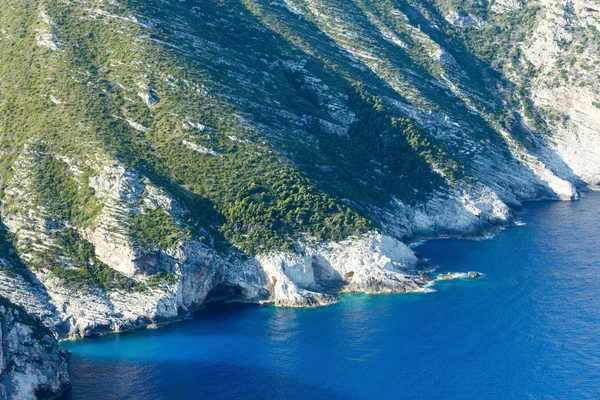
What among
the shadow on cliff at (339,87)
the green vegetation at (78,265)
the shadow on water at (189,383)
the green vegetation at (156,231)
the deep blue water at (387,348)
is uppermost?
the shadow on cliff at (339,87)

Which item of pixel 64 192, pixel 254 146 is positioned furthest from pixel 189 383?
pixel 254 146

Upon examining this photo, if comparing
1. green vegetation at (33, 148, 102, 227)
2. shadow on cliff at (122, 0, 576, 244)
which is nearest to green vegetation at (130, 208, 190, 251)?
green vegetation at (33, 148, 102, 227)

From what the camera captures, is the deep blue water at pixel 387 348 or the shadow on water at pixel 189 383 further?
the deep blue water at pixel 387 348

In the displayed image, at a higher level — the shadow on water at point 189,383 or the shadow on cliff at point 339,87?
the shadow on cliff at point 339,87

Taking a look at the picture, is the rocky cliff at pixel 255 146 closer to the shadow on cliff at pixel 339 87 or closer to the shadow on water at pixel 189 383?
the shadow on cliff at pixel 339 87

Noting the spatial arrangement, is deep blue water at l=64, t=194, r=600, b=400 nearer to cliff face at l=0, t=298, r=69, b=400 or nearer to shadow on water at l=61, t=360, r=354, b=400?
shadow on water at l=61, t=360, r=354, b=400

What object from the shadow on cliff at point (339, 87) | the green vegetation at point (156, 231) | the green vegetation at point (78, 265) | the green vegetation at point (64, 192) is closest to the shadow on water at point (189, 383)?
the green vegetation at point (78, 265)
